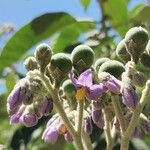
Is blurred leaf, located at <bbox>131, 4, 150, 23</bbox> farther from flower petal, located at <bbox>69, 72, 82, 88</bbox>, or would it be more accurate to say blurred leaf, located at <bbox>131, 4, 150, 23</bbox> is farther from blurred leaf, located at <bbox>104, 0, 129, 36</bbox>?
flower petal, located at <bbox>69, 72, 82, 88</bbox>

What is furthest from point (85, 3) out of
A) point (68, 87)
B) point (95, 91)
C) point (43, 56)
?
point (95, 91)

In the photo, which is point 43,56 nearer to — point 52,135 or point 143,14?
point 52,135

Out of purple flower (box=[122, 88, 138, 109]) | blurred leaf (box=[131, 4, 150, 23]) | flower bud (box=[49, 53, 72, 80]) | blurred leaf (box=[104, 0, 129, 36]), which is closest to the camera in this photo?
purple flower (box=[122, 88, 138, 109])

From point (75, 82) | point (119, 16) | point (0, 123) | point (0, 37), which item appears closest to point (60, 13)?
point (119, 16)

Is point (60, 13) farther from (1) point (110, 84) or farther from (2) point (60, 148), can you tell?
(1) point (110, 84)

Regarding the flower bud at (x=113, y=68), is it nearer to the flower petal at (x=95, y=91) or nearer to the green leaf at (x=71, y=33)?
the flower petal at (x=95, y=91)

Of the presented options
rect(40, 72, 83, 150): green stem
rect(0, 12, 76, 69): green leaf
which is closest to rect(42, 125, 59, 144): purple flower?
rect(40, 72, 83, 150): green stem

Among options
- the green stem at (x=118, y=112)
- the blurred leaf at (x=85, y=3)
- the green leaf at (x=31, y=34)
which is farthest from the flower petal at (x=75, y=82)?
the blurred leaf at (x=85, y=3)
